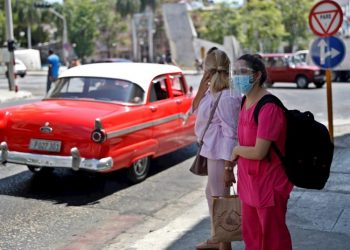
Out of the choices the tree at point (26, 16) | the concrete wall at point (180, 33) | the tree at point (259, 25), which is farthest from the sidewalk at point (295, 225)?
the tree at point (26, 16)

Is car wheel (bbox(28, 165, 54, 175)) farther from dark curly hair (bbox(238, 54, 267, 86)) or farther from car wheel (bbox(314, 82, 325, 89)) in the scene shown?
car wheel (bbox(314, 82, 325, 89))

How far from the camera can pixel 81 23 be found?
78.8 metres

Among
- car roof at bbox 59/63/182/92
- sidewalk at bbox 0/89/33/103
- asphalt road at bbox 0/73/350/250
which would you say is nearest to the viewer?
asphalt road at bbox 0/73/350/250

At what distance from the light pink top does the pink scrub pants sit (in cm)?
95

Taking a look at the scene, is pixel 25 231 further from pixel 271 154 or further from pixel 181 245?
pixel 271 154

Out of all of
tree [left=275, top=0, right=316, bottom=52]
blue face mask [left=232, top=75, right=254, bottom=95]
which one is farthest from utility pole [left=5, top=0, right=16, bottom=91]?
tree [left=275, top=0, right=316, bottom=52]

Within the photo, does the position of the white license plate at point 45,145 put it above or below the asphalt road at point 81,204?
above

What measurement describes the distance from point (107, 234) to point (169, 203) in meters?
1.34

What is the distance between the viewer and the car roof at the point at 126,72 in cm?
784

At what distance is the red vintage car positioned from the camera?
21.8ft

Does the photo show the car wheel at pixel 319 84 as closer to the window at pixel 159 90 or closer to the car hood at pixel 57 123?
the window at pixel 159 90

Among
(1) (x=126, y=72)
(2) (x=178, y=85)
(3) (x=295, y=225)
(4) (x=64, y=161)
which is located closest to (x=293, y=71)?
(2) (x=178, y=85)

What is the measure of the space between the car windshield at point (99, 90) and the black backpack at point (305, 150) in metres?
4.41

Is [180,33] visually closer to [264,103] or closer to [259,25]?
[259,25]
